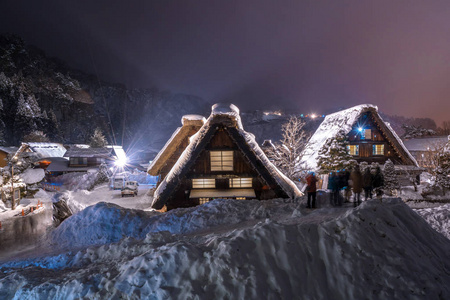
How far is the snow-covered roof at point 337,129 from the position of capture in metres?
20.0

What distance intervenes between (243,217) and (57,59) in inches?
4033

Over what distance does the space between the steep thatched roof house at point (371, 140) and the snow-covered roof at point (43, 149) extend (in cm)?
4705

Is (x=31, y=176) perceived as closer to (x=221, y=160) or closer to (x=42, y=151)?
(x=221, y=160)

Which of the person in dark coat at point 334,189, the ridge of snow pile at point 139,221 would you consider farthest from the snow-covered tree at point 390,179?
the ridge of snow pile at point 139,221

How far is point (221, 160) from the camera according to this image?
12.1 m

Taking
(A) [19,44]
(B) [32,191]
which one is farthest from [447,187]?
(A) [19,44]

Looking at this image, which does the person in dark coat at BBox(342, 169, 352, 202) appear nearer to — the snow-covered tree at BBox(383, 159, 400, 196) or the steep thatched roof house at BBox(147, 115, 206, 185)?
the snow-covered tree at BBox(383, 159, 400, 196)

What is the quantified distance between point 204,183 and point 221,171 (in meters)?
1.33

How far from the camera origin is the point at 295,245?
4301 mm

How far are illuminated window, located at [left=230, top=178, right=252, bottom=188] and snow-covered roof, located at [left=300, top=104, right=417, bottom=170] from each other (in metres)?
8.86

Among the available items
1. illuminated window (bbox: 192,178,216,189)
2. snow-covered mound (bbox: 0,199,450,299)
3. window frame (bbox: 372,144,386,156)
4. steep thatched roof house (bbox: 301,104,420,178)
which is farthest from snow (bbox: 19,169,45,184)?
window frame (bbox: 372,144,386,156)

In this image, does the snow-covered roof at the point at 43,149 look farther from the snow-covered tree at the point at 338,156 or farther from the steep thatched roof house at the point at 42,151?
the snow-covered tree at the point at 338,156

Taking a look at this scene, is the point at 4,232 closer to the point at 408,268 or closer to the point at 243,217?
the point at 243,217

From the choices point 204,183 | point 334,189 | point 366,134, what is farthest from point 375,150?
point 204,183
